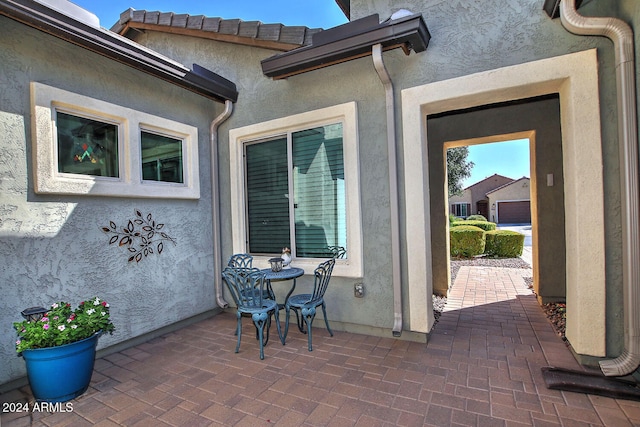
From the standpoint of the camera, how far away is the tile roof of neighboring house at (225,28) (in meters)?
4.62

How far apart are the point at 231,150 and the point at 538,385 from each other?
16.8 feet

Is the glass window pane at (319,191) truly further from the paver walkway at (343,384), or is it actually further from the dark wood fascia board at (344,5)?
the dark wood fascia board at (344,5)

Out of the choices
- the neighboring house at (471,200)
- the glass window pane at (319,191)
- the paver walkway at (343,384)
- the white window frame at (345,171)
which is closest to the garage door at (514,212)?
the neighboring house at (471,200)

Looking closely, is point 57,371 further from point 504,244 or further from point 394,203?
point 504,244

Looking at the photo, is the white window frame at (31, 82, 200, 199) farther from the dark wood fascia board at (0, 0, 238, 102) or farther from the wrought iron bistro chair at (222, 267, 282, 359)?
the wrought iron bistro chair at (222, 267, 282, 359)

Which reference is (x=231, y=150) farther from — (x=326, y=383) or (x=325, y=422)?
(x=325, y=422)

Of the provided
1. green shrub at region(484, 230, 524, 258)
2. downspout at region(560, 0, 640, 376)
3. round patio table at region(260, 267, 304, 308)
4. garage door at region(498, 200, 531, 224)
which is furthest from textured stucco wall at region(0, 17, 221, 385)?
garage door at region(498, 200, 531, 224)

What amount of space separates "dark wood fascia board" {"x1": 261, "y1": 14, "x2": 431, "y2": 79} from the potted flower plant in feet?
12.4

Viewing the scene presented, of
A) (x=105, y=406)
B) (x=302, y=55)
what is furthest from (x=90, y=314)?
(x=302, y=55)

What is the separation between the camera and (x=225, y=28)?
5.06 meters

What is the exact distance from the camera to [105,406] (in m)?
2.86

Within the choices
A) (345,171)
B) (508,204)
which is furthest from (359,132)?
(508,204)

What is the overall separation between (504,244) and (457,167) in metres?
4.35

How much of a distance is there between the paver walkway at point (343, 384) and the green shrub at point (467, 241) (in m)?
6.64
